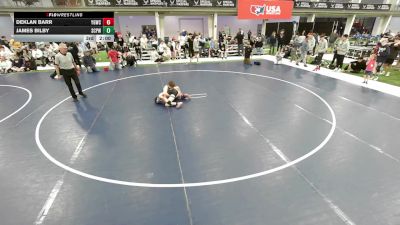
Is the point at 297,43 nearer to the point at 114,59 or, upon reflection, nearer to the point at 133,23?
the point at 114,59

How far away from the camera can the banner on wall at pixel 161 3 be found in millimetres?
22767

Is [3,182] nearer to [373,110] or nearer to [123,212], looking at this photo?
[123,212]

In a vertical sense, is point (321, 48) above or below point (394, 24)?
below

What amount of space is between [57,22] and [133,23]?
18.5 meters

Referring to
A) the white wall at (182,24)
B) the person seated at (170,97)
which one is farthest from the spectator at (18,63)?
the white wall at (182,24)

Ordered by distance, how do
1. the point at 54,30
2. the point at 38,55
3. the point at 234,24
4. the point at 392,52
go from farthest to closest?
the point at 234,24
the point at 38,55
the point at 392,52
the point at 54,30

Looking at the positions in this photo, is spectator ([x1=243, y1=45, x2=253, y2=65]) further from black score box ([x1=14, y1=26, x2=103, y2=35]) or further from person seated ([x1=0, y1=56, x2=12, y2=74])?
person seated ([x1=0, y1=56, x2=12, y2=74])

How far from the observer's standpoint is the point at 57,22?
38.0ft

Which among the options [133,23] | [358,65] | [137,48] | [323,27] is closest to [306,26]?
[323,27]

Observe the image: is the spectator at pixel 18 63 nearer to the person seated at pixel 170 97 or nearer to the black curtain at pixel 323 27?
the person seated at pixel 170 97

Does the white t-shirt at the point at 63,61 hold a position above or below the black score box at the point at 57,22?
below

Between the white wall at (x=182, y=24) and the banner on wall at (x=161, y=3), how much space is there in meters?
4.19

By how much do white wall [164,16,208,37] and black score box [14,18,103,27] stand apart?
18408 millimetres
